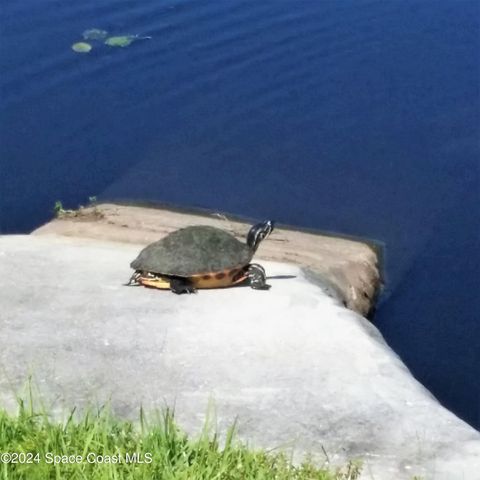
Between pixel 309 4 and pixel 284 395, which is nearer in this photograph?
pixel 284 395

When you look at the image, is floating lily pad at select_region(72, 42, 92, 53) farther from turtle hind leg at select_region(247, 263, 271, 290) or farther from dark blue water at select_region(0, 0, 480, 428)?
turtle hind leg at select_region(247, 263, 271, 290)

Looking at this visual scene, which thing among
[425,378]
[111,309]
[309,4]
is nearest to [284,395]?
[111,309]

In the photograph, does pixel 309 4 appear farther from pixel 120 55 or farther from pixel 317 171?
pixel 317 171

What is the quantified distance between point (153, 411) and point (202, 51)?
24.9 feet

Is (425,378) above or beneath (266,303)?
beneath

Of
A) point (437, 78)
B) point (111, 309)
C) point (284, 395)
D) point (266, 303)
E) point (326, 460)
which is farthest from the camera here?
point (437, 78)

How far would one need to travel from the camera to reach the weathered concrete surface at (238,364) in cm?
530

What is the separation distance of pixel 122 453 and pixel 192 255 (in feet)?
10.4

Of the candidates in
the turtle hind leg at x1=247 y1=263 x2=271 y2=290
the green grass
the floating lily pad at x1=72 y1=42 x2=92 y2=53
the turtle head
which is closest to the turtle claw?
the turtle hind leg at x1=247 y1=263 x2=271 y2=290

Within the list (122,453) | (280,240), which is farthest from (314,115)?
(122,453)

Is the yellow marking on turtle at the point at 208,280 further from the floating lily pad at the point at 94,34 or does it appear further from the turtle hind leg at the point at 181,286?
the floating lily pad at the point at 94,34

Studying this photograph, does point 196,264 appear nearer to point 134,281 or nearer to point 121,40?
point 134,281

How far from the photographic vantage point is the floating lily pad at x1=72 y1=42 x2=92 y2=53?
12.4m

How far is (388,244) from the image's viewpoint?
30.9 ft
